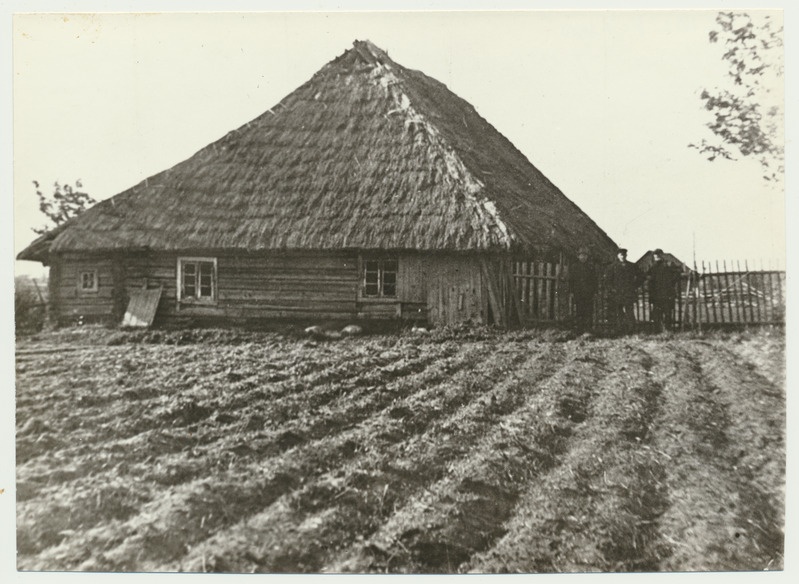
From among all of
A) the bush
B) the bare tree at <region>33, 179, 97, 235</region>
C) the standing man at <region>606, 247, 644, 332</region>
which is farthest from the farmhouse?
the bush

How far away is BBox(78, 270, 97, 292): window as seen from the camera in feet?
29.7

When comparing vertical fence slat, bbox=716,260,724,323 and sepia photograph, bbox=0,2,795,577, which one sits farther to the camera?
vertical fence slat, bbox=716,260,724,323

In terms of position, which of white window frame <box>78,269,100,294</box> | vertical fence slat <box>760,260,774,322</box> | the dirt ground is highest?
white window frame <box>78,269,100,294</box>

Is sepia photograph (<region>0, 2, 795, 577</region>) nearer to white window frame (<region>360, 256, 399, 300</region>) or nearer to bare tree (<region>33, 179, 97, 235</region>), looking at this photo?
bare tree (<region>33, 179, 97, 235</region>)

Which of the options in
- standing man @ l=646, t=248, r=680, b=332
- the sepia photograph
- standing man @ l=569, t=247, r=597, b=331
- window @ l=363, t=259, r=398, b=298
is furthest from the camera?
window @ l=363, t=259, r=398, b=298

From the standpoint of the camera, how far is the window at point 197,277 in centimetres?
961

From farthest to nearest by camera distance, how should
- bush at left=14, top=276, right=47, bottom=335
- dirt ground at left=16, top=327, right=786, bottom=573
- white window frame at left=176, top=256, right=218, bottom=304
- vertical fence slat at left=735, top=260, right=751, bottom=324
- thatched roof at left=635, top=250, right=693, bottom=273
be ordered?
1. white window frame at left=176, top=256, right=218, bottom=304
2. thatched roof at left=635, top=250, right=693, bottom=273
3. vertical fence slat at left=735, top=260, right=751, bottom=324
4. bush at left=14, top=276, right=47, bottom=335
5. dirt ground at left=16, top=327, right=786, bottom=573

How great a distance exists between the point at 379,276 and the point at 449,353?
234 centimetres

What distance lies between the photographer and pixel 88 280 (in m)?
9.19

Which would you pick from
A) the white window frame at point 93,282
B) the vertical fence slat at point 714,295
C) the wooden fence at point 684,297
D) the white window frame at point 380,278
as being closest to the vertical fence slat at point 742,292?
the wooden fence at point 684,297

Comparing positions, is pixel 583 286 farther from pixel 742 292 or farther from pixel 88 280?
pixel 88 280

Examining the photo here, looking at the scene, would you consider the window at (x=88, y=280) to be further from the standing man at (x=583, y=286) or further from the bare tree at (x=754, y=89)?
the bare tree at (x=754, y=89)

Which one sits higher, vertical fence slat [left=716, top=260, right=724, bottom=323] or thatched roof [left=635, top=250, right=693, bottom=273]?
thatched roof [left=635, top=250, right=693, bottom=273]

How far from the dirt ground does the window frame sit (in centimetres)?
270
